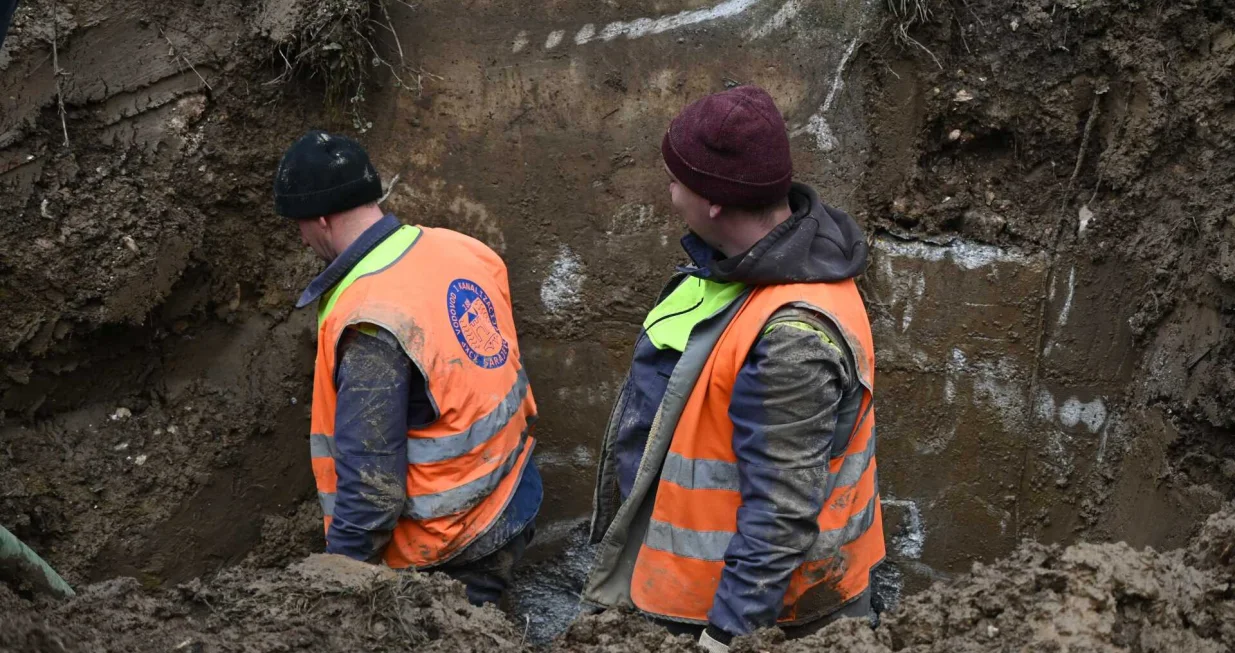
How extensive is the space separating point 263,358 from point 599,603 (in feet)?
7.40

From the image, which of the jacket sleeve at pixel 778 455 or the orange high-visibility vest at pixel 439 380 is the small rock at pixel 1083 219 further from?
the orange high-visibility vest at pixel 439 380

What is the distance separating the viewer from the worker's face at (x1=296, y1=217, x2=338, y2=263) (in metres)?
3.20

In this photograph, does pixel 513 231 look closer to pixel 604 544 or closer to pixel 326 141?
pixel 326 141

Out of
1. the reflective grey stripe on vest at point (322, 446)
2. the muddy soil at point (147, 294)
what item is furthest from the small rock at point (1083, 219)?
the muddy soil at point (147, 294)

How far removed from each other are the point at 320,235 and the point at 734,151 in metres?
1.42

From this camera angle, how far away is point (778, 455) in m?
2.36

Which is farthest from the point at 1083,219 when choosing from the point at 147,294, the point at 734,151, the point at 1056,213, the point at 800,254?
the point at 147,294

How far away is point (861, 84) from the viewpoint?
14.0 ft

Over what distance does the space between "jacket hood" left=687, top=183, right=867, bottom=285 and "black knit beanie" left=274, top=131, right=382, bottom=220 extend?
1.12 metres

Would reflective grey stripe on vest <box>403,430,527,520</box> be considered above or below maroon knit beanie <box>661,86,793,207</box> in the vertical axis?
below

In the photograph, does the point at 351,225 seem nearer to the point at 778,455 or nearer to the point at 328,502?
the point at 328,502

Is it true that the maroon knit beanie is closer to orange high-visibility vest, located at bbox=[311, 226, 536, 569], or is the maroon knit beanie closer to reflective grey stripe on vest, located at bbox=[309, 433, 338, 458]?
orange high-visibility vest, located at bbox=[311, 226, 536, 569]

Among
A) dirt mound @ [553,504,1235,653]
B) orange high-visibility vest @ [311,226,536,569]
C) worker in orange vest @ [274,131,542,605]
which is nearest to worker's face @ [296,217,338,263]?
worker in orange vest @ [274,131,542,605]

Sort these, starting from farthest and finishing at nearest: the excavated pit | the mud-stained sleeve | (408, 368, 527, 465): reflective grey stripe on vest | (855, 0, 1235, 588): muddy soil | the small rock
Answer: the small rock → the excavated pit → (855, 0, 1235, 588): muddy soil → (408, 368, 527, 465): reflective grey stripe on vest → the mud-stained sleeve
